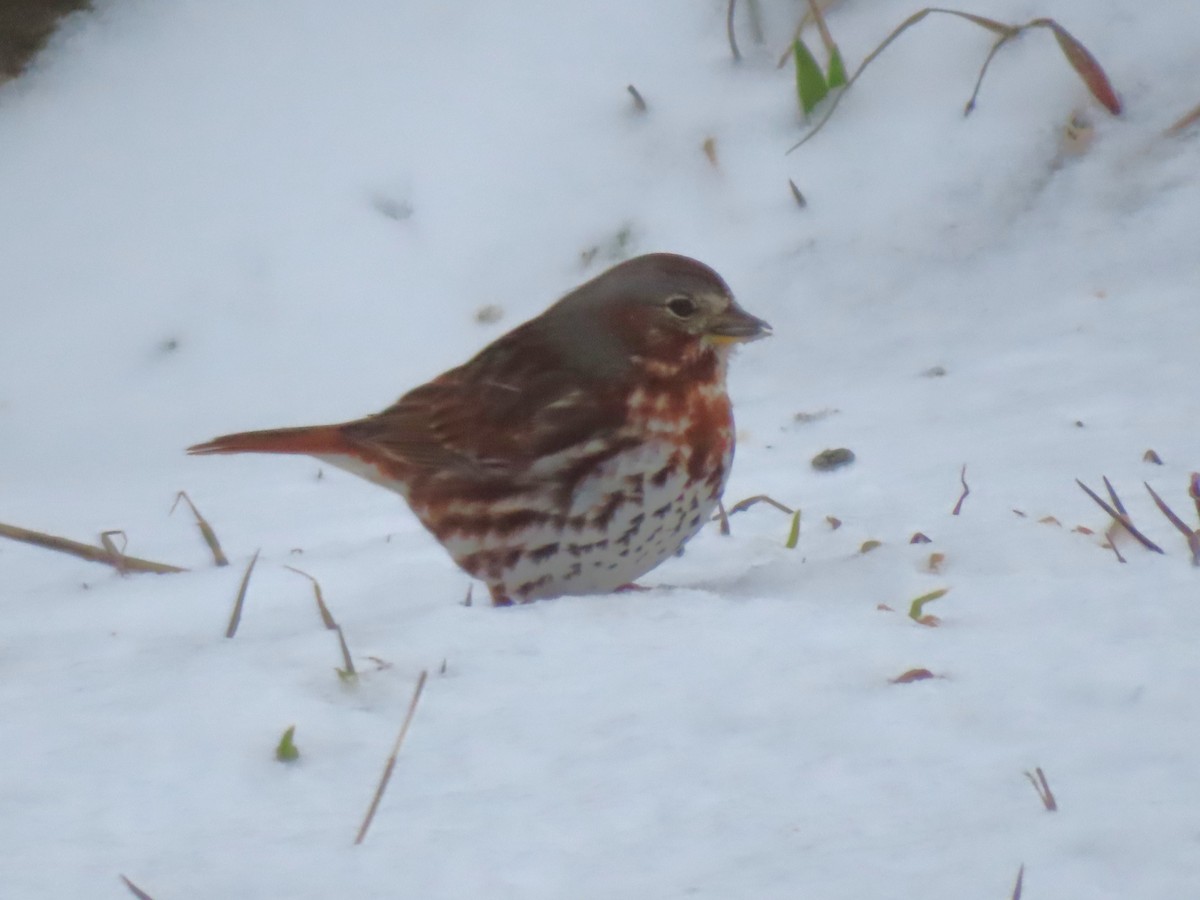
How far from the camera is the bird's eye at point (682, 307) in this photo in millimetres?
3852

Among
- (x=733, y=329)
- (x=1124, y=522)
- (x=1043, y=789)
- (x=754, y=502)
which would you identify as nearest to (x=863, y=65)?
(x=754, y=502)

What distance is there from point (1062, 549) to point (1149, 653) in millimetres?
844

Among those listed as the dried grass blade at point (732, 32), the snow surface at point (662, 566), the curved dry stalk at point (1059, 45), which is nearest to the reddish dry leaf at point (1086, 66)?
the curved dry stalk at point (1059, 45)

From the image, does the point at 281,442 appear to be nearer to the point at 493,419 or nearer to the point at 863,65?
the point at 493,419

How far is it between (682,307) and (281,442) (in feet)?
3.65

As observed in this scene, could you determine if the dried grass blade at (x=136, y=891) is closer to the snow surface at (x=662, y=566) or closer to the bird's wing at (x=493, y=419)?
the snow surface at (x=662, y=566)

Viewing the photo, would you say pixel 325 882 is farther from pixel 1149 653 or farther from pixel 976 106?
pixel 976 106

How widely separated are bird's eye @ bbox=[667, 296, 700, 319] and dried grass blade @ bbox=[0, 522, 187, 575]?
51.4 inches

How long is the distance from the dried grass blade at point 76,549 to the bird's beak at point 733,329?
136cm

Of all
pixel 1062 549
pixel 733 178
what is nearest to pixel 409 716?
pixel 1062 549

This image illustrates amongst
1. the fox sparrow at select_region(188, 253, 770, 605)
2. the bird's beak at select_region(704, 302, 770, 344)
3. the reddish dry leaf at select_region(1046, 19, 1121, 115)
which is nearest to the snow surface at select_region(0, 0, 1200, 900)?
the reddish dry leaf at select_region(1046, 19, 1121, 115)

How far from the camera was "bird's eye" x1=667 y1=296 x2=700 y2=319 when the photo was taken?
3852 mm

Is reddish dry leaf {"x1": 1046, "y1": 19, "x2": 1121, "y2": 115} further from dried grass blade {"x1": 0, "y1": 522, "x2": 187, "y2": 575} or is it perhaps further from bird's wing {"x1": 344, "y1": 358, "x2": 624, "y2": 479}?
dried grass blade {"x1": 0, "y1": 522, "x2": 187, "y2": 575}

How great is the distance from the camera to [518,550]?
3.68 m
